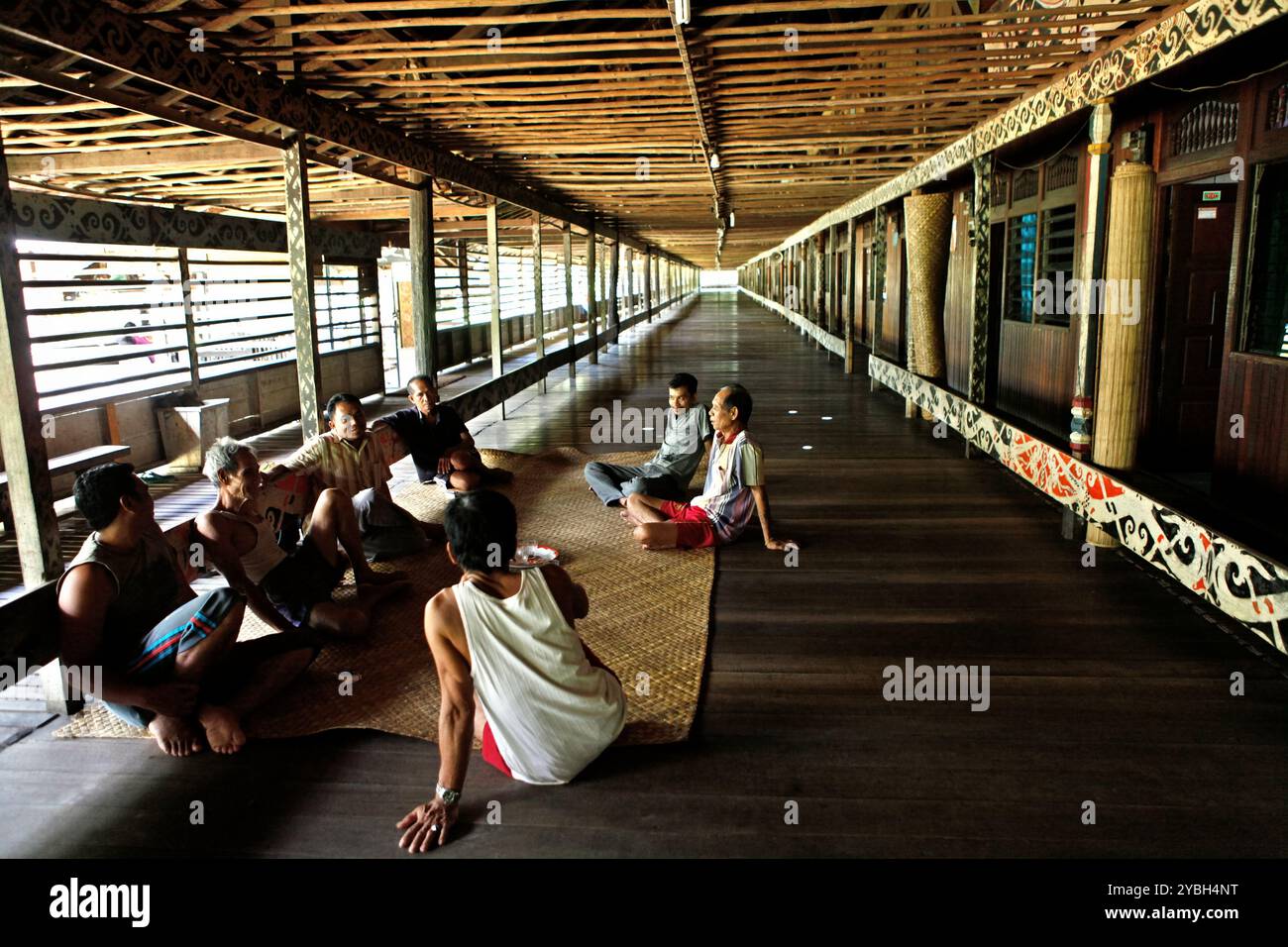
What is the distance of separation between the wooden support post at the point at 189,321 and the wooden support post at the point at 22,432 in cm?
629

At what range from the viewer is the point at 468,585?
8.23ft

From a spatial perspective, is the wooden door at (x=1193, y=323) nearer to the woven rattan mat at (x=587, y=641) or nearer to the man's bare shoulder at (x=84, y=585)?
the woven rattan mat at (x=587, y=641)

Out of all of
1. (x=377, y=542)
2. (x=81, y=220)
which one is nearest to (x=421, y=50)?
(x=377, y=542)

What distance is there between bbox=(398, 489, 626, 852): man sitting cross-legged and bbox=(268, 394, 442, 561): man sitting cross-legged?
7.01 feet

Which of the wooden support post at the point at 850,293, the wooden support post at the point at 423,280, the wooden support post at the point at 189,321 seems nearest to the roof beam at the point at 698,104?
the wooden support post at the point at 423,280

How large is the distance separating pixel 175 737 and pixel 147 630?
38cm

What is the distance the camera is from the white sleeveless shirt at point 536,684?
256 cm

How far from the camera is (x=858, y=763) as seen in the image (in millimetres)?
2887

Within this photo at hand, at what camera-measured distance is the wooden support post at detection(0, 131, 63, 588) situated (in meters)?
2.99

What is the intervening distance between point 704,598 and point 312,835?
2.18m

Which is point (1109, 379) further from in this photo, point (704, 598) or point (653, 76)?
point (653, 76)

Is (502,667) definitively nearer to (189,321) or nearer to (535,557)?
(535,557)

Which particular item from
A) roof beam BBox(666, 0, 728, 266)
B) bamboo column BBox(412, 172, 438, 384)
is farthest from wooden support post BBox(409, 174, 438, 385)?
roof beam BBox(666, 0, 728, 266)

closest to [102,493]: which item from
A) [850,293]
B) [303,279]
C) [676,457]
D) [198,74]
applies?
[198,74]
